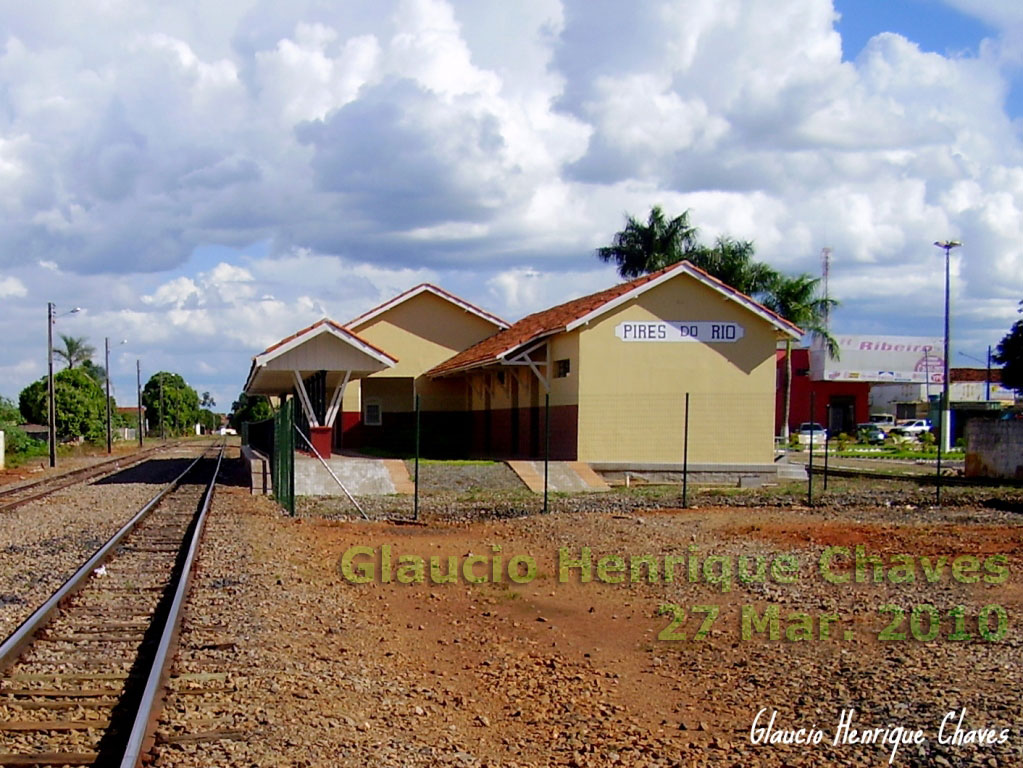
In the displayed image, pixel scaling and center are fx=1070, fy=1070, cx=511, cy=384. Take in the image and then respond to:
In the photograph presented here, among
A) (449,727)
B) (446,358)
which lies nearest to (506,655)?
(449,727)

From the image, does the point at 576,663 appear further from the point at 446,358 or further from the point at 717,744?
the point at 446,358

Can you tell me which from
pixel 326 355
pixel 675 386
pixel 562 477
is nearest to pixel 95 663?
pixel 562 477

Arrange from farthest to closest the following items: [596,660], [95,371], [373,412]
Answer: [95,371] → [373,412] → [596,660]

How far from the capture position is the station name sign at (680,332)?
25.8 m

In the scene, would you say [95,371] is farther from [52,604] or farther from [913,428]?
[52,604]

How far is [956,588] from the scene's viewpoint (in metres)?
9.98

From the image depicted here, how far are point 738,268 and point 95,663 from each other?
43.2 meters

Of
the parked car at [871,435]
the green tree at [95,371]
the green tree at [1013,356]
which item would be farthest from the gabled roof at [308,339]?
the green tree at [95,371]

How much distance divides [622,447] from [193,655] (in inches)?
710

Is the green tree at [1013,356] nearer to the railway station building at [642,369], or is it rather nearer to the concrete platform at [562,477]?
the railway station building at [642,369]

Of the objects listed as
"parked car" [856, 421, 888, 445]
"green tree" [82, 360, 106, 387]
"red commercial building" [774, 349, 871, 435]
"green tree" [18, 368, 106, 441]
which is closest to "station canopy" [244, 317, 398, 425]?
"parked car" [856, 421, 888, 445]

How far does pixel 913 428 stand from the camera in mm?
56375

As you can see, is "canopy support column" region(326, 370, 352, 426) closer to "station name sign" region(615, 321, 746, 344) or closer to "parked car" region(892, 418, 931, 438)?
"station name sign" region(615, 321, 746, 344)

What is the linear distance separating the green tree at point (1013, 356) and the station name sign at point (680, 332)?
54.8ft
